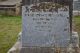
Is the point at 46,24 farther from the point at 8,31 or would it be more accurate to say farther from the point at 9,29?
the point at 9,29

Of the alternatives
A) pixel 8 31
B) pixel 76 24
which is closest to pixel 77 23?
pixel 76 24

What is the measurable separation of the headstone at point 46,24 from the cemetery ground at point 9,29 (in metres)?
1.27

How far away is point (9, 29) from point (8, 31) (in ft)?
0.96

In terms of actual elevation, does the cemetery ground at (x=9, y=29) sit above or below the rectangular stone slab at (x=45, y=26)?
below

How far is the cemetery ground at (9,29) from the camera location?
7.08 metres

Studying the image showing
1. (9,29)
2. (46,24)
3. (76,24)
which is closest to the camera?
(46,24)

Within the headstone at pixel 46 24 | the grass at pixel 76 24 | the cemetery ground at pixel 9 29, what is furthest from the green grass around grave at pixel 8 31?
the grass at pixel 76 24

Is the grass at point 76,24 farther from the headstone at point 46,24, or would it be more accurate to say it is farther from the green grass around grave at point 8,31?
the headstone at point 46,24

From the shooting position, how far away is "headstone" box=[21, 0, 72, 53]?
17.4ft

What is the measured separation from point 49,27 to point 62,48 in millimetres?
439

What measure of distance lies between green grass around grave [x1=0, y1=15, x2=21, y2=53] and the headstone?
1269 mm

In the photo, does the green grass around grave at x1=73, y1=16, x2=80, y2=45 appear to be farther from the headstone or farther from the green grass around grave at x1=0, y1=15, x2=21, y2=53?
the headstone

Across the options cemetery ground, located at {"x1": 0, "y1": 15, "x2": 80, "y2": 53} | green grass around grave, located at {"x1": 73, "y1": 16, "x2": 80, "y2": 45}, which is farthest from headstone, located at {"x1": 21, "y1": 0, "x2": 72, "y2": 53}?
green grass around grave, located at {"x1": 73, "y1": 16, "x2": 80, "y2": 45}

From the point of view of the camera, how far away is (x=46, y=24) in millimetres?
5367
